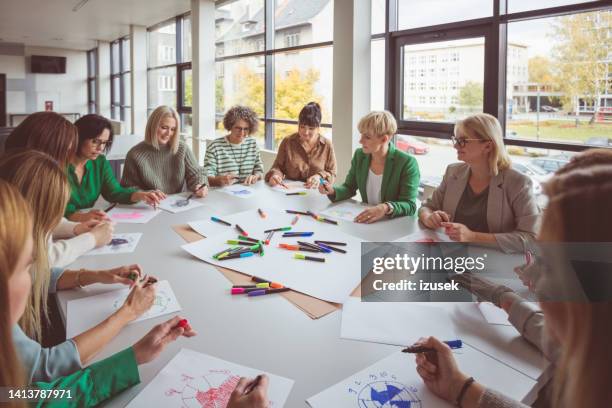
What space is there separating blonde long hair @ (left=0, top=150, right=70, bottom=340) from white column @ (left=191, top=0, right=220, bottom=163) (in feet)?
18.4

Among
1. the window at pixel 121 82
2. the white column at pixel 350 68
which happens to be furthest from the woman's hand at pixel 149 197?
the window at pixel 121 82

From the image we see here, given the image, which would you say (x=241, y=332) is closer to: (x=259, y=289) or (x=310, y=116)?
(x=259, y=289)

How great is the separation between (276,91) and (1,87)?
11185 mm

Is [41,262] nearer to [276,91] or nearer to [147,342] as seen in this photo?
[147,342]

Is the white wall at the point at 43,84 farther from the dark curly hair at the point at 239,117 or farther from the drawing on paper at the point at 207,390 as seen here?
the drawing on paper at the point at 207,390

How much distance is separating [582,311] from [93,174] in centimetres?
245

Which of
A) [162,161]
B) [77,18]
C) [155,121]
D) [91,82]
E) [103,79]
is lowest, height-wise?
[162,161]

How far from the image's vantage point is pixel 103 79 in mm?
11938

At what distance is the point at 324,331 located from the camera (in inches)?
42.8

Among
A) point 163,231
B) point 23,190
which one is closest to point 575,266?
point 23,190

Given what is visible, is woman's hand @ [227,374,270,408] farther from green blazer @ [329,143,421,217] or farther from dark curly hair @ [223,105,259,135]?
dark curly hair @ [223,105,259,135]

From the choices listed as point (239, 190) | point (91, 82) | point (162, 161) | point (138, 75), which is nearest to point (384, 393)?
point (239, 190)

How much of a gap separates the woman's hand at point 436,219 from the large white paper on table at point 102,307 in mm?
1187

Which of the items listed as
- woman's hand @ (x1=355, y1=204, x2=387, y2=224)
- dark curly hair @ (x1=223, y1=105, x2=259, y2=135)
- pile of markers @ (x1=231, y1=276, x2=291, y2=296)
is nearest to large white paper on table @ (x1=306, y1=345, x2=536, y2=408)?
pile of markers @ (x1=231, y1=276, x2=291, y2=296)
